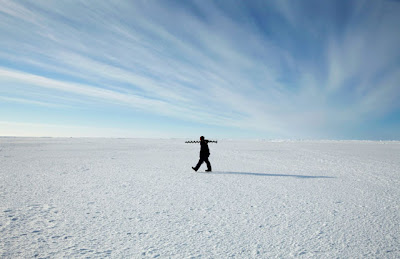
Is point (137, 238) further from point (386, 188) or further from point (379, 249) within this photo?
point (386, 188)

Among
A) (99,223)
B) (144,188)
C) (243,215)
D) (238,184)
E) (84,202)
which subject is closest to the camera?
(99,223)

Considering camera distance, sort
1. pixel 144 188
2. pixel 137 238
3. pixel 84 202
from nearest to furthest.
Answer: pixel 137 238, pixel 84 202, pixel 144 188

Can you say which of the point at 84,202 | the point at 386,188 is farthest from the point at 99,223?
the point at 386,188

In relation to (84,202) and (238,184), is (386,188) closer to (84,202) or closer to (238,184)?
(238,184)

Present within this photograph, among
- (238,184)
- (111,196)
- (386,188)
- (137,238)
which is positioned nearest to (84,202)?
(111,196)

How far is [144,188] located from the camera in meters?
6.40

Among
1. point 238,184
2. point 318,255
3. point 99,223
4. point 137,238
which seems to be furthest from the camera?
point 238,184

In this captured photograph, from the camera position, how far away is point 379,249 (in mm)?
3082

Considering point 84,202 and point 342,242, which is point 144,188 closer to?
point 84,202

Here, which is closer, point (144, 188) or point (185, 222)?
point (185, 222)

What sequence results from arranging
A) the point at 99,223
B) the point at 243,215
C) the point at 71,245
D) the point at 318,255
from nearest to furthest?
the point at 318,255 → the point at 71,245 → the point at 99,223 → the point at 243,215

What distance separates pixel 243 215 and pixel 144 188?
330cm

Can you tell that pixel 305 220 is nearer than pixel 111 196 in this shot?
Yes

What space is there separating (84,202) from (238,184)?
442 centimetres
